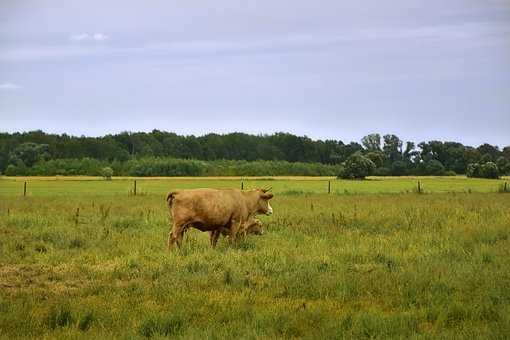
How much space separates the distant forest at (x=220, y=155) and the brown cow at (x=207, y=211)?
59.6 m

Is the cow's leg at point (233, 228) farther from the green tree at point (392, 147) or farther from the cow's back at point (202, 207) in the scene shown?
the green tree at point (392, 147)

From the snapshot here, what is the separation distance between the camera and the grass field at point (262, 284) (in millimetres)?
7883

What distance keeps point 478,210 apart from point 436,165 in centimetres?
6876

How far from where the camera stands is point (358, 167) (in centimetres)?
8019

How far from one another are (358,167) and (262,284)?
70969 mm

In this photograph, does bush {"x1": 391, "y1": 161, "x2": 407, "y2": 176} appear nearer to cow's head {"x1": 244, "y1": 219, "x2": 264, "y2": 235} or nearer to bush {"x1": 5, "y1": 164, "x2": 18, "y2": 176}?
bush {"x1": 5, "y1": 164, "x2": 18, "y2": 176}

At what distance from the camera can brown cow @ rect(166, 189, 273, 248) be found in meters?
14.9

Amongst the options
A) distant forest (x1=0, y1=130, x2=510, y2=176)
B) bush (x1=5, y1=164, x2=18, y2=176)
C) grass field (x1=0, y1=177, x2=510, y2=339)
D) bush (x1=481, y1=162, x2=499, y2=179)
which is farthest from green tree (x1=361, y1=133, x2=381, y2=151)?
grass field (x1=0, y1=177, x2=510, y2=339)

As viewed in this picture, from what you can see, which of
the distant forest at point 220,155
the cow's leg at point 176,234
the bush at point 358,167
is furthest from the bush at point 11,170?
the cow's leg at point 176,234

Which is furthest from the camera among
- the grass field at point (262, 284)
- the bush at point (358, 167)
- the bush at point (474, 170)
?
the bush at point (358, 167)

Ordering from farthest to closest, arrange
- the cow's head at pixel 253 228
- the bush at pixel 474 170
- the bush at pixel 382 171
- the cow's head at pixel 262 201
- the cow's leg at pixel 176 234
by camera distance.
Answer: the bush at pixel 382 171, the bush at pixel 474 170, the cow's head at pixel 262 201, the cow's head at pixel 253 228, the cow's leg at pixel 176 234

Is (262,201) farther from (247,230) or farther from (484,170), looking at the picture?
(484,170)

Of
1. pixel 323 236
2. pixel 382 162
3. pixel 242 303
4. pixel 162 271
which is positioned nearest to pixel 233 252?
pixel 162 271

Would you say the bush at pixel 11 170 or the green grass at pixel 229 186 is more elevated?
the bush at pixel 11 170
